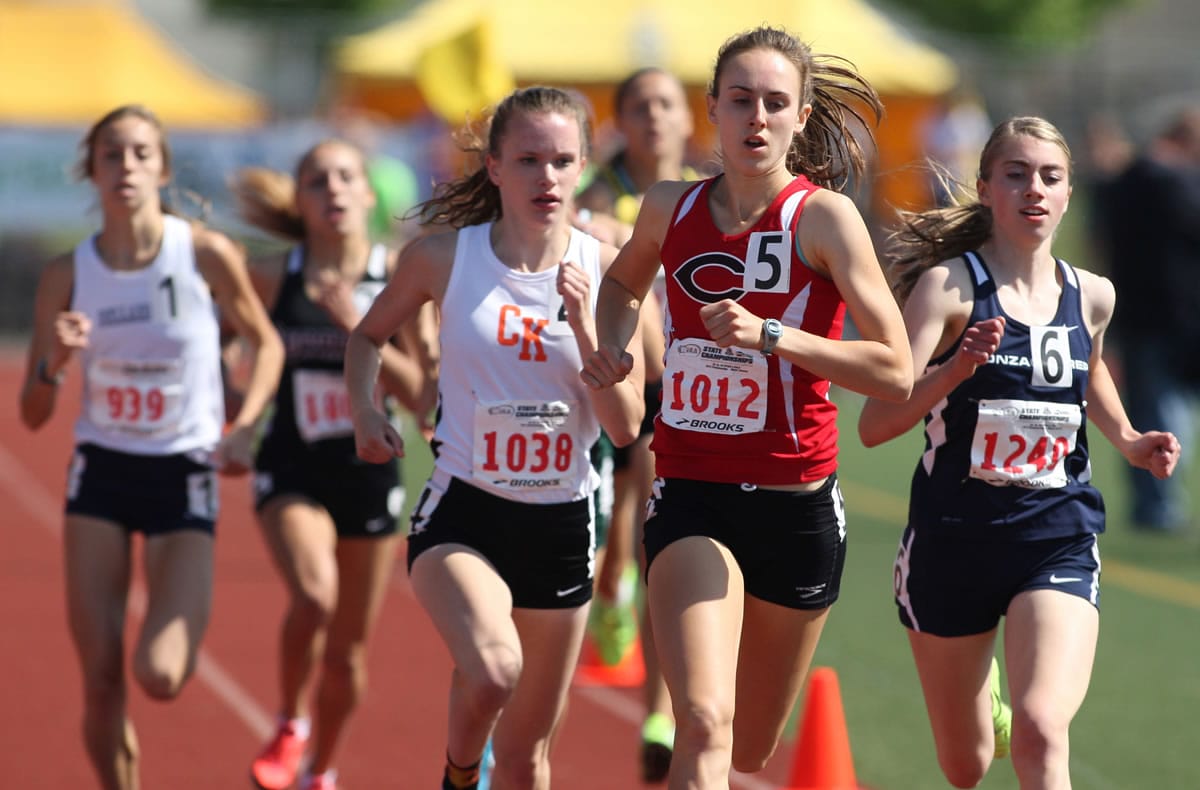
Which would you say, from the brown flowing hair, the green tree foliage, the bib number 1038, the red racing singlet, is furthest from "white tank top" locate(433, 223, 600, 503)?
the green tree foliage

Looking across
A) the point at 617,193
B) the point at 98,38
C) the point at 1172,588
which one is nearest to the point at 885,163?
the point at 98,38

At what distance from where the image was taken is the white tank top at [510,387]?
4.81m

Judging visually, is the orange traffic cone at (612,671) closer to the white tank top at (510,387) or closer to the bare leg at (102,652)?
the bare leg at (102,652)

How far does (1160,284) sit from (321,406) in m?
7.23

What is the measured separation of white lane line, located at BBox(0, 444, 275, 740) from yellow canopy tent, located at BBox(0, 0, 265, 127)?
8.61 metres

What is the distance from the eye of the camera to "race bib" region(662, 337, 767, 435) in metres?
4.36

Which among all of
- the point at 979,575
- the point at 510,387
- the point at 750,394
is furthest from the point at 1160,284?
the point at 750,394

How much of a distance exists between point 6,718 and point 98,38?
59.8ft

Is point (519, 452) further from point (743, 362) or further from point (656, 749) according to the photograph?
point (656, 749)

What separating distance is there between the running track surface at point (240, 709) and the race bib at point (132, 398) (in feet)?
4.83

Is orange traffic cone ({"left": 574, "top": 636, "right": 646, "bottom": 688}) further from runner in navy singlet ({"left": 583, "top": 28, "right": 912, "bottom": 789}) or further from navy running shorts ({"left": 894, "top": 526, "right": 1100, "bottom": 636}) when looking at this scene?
runner in navy singlet ({"left": 583, "top": 28, "right": 912, "bottom": 789})

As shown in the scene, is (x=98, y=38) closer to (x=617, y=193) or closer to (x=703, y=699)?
(x=617, y=193)

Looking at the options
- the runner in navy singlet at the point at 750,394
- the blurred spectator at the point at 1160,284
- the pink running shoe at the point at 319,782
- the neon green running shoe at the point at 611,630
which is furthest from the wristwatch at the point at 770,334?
the blurred spectator at the point at 1160,284

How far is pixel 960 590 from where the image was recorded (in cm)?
472
